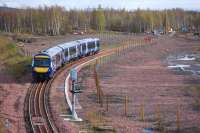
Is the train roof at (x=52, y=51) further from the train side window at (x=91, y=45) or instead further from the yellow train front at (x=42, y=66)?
the train side window at (x=91, y=45)

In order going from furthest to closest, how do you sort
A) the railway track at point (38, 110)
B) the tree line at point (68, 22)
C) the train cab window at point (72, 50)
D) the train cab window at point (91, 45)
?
1. the tree line at point (68, 22)
2. the train cab window at point (91, 45)
3. the train cab window at point (72, 50)
4. the railway track at point (38, 110)

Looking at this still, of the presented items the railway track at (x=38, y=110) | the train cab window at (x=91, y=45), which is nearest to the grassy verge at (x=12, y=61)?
the railway track at (x=38, y=110)

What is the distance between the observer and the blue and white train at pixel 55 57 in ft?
143

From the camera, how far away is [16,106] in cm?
3366

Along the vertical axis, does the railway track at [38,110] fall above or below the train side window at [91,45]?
below

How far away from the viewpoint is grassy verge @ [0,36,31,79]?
49.2 metres

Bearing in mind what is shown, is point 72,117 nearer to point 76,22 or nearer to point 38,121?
point 38,121

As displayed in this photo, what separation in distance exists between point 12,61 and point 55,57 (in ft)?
39.9

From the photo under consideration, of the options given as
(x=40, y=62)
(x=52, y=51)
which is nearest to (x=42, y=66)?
(x=40, y=62)

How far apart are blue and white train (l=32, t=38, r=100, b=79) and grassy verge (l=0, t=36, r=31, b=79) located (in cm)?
361

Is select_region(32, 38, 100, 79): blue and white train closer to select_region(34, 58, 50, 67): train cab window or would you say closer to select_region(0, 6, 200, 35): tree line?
select_region(34, 58, 50, 67): train cab window

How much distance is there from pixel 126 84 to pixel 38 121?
20577 millimetres

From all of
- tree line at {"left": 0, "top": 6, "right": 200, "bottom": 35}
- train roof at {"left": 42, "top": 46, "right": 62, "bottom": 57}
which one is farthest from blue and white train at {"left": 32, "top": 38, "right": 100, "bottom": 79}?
Answer: tree line at {"left": 0, "top": 6, "right": 200, "bottom": 35}

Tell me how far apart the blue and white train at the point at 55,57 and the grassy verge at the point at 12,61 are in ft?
11.8
